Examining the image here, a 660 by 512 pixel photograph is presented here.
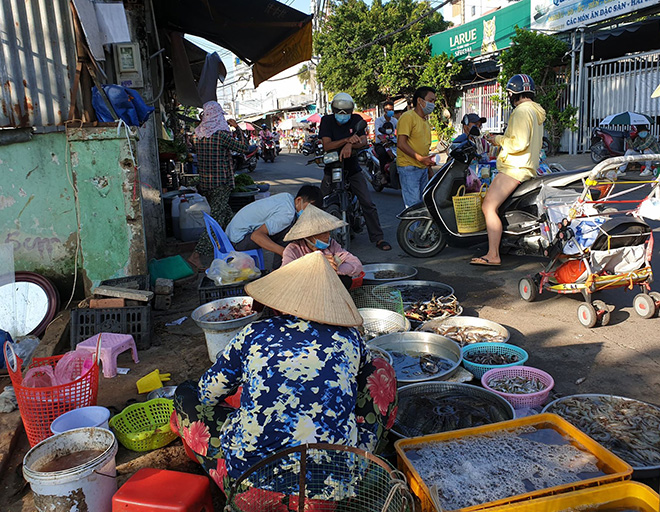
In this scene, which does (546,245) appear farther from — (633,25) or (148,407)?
(633,25)

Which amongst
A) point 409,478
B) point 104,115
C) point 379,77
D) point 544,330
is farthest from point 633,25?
point 409,478

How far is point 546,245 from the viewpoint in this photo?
4.63m

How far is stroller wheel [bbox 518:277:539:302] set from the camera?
4684 mm

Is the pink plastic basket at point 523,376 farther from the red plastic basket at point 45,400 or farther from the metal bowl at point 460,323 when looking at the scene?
the red plastic basket at point 45,400

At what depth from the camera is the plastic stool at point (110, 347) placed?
12.1ft

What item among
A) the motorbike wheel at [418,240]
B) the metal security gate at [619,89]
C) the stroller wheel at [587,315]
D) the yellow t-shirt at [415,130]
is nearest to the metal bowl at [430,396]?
the stroller wheel at [587,315]

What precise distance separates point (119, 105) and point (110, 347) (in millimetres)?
2274

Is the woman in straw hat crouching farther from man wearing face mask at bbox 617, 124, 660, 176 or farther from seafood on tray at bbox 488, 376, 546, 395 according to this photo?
man wearing face mask at bbox 617, 124, 660, 176

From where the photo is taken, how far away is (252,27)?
8.71 metres

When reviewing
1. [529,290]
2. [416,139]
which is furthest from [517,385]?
[416,139]

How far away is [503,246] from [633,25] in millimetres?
11570

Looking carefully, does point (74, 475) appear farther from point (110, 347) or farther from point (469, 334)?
point (469, 334)

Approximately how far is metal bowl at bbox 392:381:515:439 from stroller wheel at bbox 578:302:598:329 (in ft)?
5.22

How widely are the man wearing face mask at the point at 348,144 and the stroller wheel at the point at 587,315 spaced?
2895 mm
